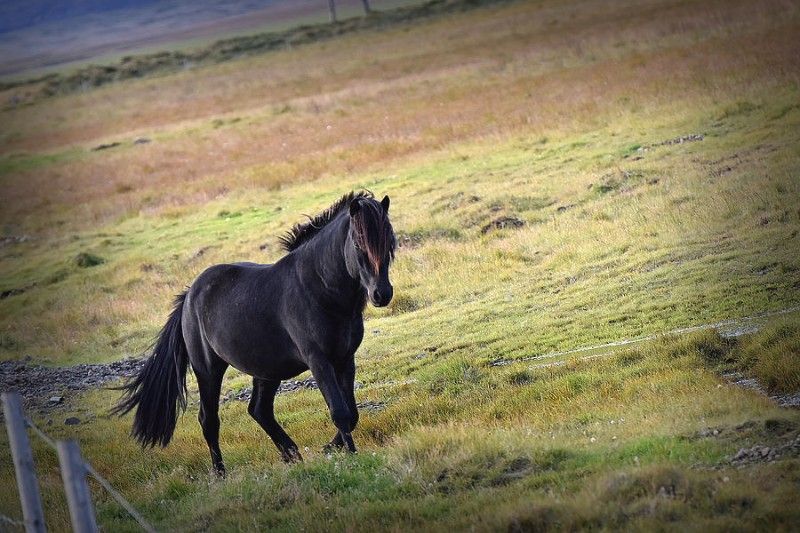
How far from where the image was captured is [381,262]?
895cm

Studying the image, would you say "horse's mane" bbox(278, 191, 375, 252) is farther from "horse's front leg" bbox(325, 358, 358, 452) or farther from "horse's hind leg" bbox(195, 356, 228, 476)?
"horse's hind leg" bbox(195, 356, 228, 476)

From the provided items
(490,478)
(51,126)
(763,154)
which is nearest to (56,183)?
(51,126)

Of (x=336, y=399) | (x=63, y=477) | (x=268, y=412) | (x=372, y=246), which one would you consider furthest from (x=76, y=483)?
(x=268, y=412)

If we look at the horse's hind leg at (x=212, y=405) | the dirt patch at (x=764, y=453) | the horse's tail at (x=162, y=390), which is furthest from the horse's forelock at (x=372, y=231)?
the horse's tail at (x=162, y=390)

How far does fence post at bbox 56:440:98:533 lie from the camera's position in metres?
6.61

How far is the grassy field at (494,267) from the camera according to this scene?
8141 mm

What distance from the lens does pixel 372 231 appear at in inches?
353

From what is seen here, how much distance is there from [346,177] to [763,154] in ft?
46.1

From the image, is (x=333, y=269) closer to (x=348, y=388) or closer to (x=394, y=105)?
(x=348, y=388)

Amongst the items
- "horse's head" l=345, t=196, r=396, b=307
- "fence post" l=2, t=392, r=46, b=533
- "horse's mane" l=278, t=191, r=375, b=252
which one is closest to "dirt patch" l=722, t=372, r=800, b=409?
"horse's head" l=345, t=196, r=396, b=307

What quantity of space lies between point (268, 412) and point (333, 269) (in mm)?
2203

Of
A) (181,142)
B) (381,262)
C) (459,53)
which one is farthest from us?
(459,53)

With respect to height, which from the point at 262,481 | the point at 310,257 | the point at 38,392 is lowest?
the point at 38,392

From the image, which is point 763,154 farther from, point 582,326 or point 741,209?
point 582,326
